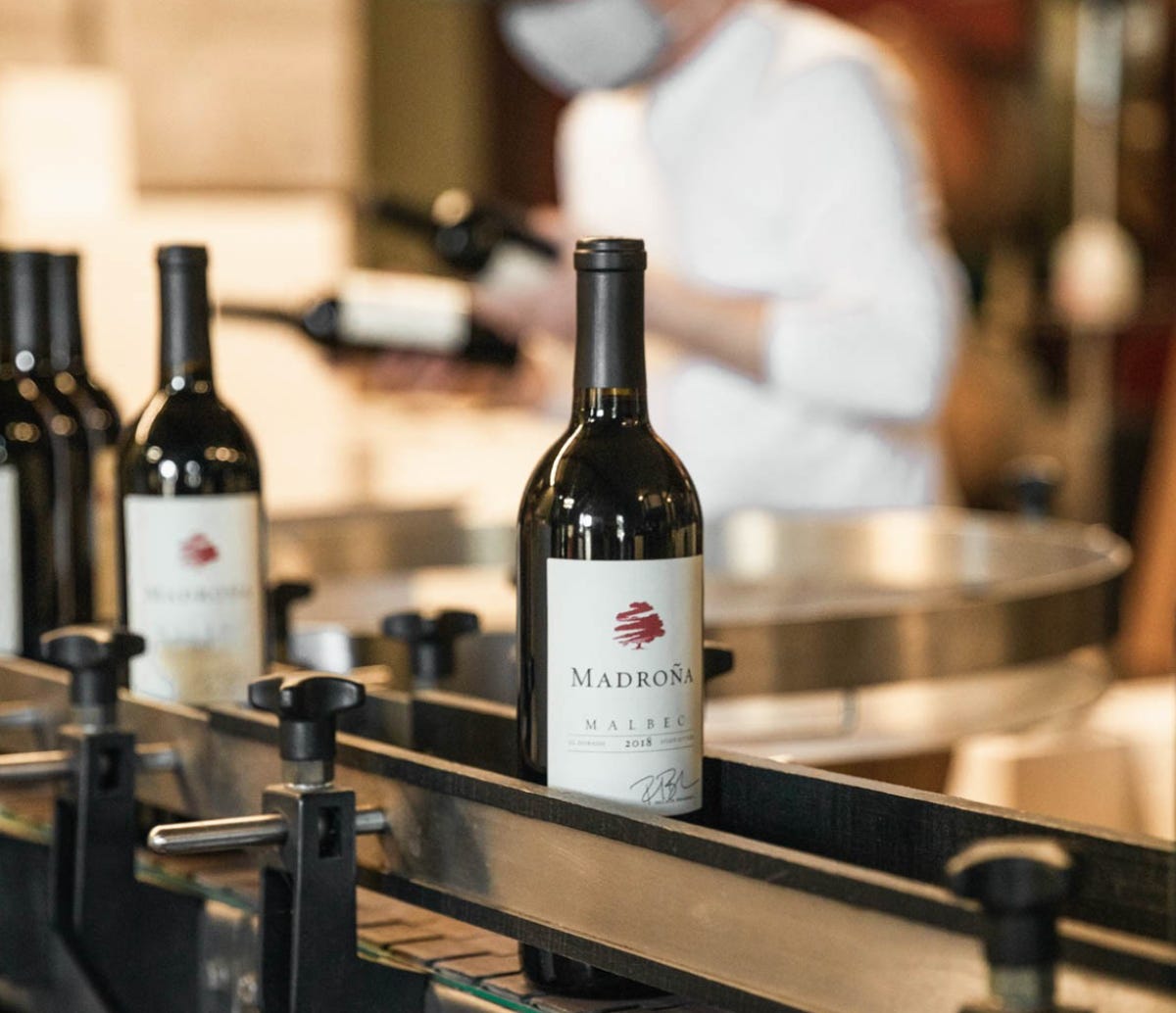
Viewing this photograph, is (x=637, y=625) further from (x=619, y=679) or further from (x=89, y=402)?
(x=89, y=402)

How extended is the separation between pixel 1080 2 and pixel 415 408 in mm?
2846

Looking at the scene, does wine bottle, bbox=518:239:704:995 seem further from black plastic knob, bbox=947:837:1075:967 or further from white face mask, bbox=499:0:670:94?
white face mask, bbox=499:0:670:94

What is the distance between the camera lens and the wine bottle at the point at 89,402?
144 centimetres

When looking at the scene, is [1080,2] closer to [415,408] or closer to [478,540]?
[415,408]

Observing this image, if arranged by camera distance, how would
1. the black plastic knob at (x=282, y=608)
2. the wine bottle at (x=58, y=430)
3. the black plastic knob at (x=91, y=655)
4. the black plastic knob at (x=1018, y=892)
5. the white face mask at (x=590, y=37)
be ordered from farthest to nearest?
the white face mask at (x=590, y=37), the wine bottle at (x=58, y=430), the black plastic knob at (x=282, y=608), the black plastic knob at (x=91, y=655), the black plastic knob at (x=1018, y=892)

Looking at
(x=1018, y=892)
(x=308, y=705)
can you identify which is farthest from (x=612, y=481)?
(x=1018, y=892)

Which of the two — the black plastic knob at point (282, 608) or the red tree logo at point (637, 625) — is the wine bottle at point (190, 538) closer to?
the black plastic knob at point (282, 608)

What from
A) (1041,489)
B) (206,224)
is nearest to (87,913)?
(1041,489)

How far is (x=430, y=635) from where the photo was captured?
111 cm

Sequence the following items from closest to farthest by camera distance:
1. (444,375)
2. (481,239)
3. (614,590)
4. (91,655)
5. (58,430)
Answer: (614,590) < (91,655) < (58,430) < (481,239) < (444,375)

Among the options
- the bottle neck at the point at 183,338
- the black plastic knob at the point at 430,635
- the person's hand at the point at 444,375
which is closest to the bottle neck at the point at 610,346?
the black plastic knob at the point at 430,635

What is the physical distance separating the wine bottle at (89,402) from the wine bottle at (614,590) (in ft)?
2.25
